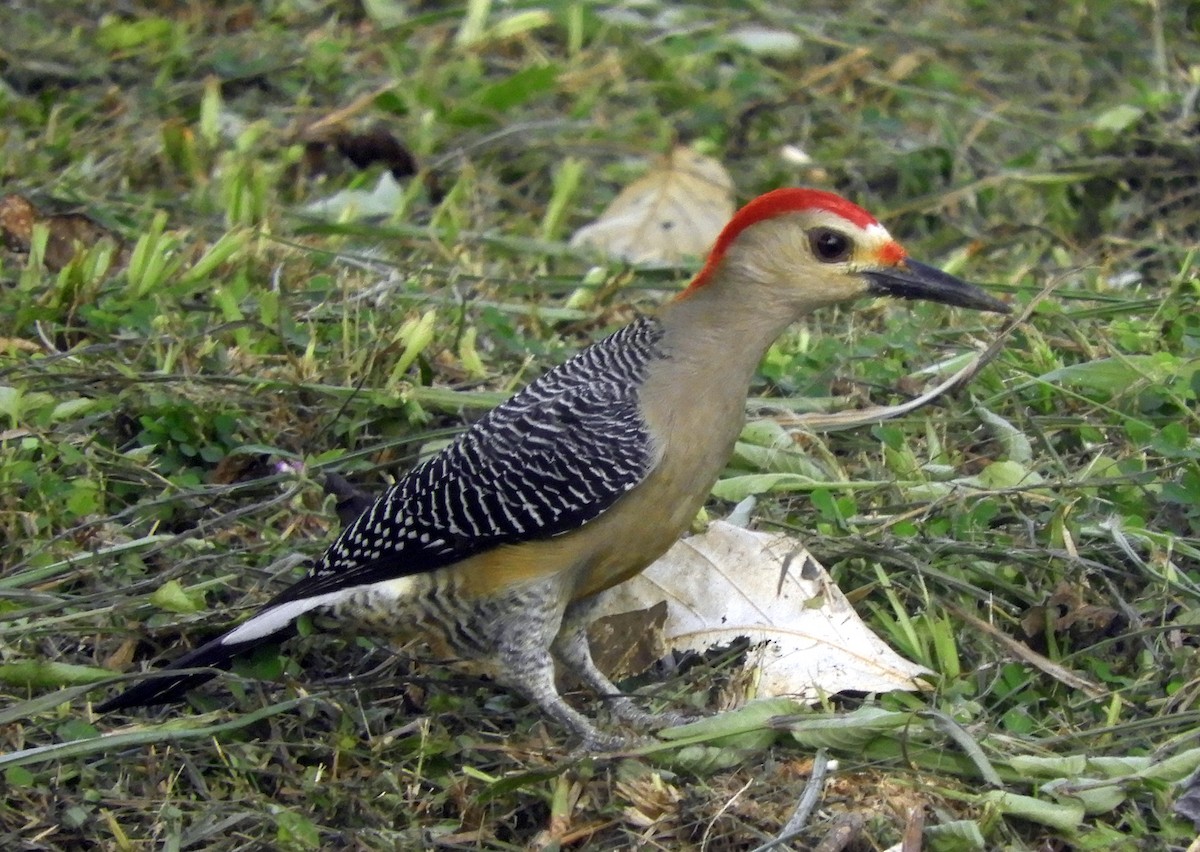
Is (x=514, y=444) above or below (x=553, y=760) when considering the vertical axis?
above

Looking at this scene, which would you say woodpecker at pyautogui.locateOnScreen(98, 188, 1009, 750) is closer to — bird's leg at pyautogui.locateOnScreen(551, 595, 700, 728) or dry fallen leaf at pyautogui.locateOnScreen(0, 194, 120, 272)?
bird's leg at pyautogui.locateOnScreen(551, 595, 700, 728)

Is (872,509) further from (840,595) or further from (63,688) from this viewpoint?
(63,688)

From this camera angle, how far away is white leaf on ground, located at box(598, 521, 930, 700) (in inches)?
175

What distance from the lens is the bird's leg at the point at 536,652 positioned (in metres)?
4.52

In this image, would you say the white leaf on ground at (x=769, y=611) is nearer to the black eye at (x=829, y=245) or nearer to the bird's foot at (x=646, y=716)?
the bird's foot at (x=646, y=716)

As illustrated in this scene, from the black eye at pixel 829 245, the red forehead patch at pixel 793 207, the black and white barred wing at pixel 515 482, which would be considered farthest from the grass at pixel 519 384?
the red forehead patch at pixel 793 207

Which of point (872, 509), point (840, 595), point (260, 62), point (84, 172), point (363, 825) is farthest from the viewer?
point (260, 62)

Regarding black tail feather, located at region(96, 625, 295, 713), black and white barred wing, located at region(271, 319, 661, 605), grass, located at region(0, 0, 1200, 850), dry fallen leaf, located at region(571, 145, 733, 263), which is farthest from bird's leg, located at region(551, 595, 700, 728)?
dry fallen leaf, located at region(571, 145, 733, 263)

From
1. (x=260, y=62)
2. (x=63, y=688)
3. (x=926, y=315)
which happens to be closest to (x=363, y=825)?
(x=63, y=688)

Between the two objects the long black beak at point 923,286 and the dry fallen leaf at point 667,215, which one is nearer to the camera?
the long black beak at point 923,286

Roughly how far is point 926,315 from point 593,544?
2.10 metres

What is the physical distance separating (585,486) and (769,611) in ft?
2.12

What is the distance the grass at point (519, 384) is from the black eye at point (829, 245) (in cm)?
72

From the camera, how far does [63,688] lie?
4.41m
